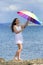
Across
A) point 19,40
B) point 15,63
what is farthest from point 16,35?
point 15,63

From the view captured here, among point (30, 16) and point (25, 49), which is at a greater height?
point (30, 16)

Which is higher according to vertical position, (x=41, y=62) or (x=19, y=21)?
(x=19, y=21)

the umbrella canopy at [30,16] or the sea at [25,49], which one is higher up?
the umbrella canopy at [30,16]

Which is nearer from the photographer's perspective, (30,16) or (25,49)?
(30,16)

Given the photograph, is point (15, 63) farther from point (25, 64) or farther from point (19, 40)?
point (19, 40)

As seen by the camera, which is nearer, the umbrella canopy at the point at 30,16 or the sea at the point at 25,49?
the umbrella canopy at the point at 30,16

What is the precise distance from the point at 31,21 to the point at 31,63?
174cm

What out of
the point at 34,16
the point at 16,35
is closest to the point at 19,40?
the point at 16,35

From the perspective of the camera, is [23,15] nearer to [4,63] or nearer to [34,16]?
[34,16]

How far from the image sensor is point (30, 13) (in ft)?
41.1

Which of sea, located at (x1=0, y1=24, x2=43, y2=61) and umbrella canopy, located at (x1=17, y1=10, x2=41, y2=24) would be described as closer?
umbrella canopy, located at (x1=17, y1=10, x2=41, y2=24)

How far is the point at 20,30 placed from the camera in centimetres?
1237

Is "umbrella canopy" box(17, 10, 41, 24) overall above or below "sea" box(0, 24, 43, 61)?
above

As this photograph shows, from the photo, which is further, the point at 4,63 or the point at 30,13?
the point at 30,13
